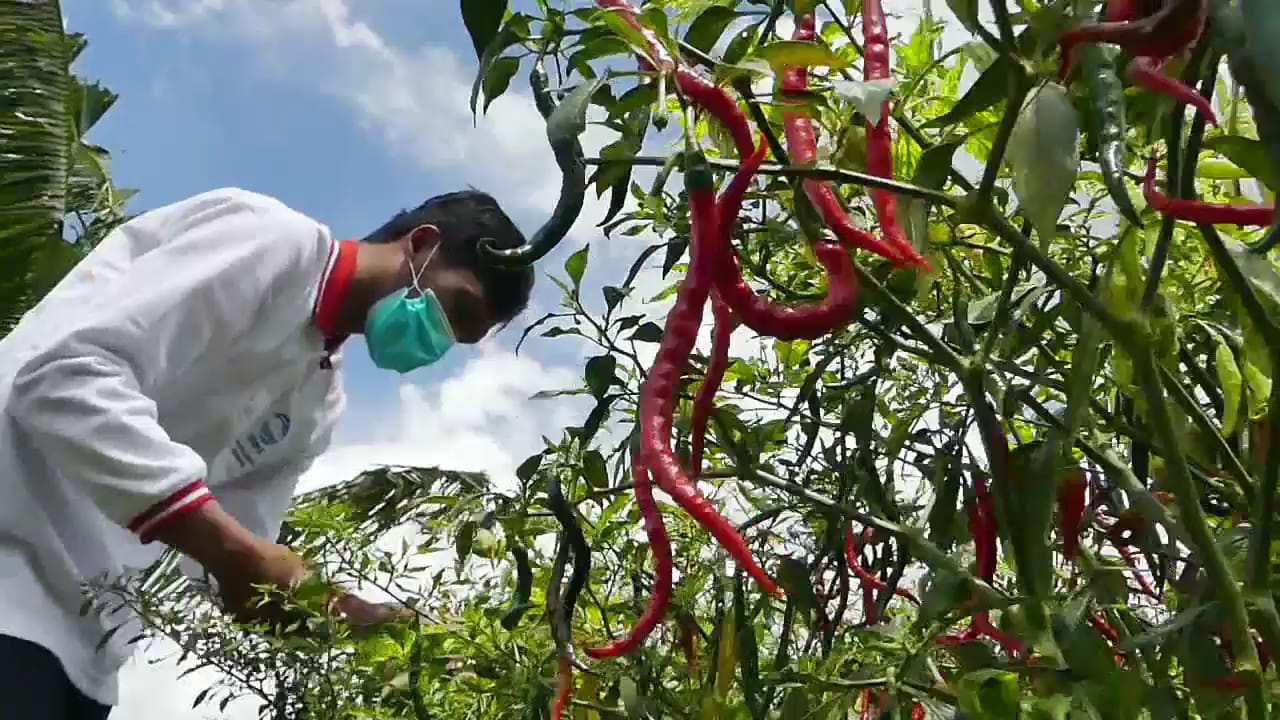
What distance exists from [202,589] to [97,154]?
3.75 metres

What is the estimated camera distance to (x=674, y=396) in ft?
1.94

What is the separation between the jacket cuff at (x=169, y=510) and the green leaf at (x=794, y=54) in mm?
890

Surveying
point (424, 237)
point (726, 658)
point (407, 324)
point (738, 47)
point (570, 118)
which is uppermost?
point (424, 237)

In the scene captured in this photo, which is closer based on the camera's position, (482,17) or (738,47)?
(482,17)

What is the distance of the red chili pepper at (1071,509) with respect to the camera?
695mm

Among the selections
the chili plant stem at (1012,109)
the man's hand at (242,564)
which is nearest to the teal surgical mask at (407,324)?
the man's hand at (242,564)

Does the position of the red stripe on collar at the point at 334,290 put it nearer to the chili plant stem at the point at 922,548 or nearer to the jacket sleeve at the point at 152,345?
the jacket sleeve at the point at 152,345

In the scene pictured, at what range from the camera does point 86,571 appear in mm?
1299

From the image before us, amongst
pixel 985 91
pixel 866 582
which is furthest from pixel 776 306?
pixel 866 582

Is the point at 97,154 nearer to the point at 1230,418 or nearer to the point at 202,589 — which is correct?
the point at 202,589

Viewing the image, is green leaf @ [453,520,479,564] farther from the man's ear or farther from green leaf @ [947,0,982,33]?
the man's ear

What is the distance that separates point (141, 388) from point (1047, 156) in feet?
3.69

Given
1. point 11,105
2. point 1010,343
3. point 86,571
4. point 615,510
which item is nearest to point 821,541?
point 615,510

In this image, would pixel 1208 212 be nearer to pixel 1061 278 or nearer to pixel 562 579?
pixel 1061 278
